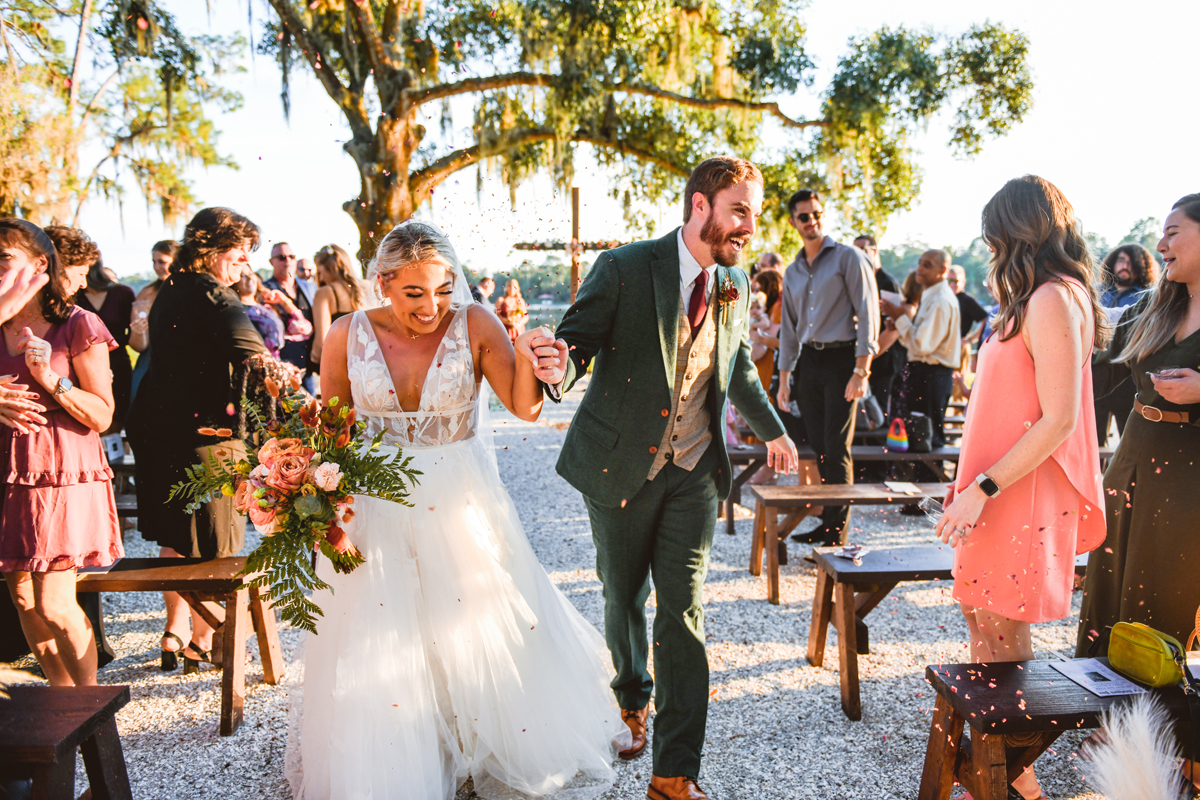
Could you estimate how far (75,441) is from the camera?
3047 mm

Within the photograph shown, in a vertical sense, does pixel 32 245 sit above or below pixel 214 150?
below

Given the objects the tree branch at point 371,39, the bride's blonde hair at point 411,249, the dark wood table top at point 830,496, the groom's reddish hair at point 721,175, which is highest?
the tree branch at point 371,39

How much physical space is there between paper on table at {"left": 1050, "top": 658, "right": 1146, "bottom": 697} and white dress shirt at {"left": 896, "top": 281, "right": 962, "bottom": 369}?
4226mm

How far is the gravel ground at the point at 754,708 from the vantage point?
9.20 ft

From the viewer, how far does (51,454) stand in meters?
2.97

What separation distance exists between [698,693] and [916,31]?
1124cm

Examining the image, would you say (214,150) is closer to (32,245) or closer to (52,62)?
(52,62)

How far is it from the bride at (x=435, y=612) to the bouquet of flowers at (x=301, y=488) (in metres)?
0.30

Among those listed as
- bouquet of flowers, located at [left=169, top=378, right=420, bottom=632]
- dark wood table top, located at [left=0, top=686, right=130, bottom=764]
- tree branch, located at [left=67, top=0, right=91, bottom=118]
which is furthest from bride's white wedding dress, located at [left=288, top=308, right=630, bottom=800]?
tree branch, located at [left=67, top=0, right=91, bottom=118]

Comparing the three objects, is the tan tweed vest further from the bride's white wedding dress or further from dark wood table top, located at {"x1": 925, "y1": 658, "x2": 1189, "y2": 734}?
dark wood table top, located at {"x1": 925, "y1": 658, "x2": 1189, "y2": 734}

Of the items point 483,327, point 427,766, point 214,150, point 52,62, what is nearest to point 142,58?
point 52,62

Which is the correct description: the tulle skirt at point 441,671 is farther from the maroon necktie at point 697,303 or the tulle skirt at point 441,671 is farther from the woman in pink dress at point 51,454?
the woman in pink dress at point 51,454

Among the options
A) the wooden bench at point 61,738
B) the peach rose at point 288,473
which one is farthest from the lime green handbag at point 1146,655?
the wooden bench at point 61,738

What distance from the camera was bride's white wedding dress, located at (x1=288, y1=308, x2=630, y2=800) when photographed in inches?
98.2
